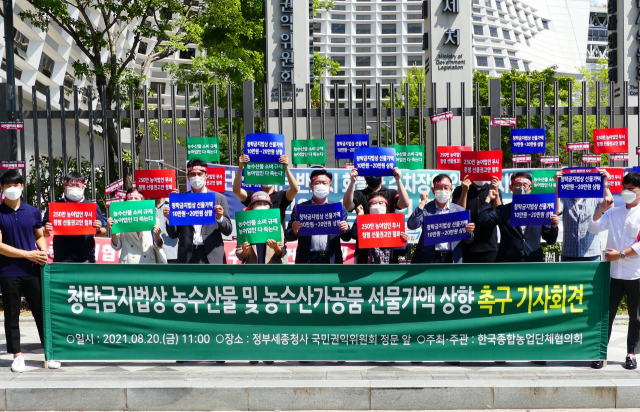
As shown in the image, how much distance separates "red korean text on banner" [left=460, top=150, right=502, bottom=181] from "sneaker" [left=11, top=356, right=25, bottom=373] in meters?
4.74

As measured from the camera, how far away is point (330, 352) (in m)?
5.68

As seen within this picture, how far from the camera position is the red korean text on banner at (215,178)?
768cm

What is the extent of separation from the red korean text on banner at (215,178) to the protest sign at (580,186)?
3.93 meters

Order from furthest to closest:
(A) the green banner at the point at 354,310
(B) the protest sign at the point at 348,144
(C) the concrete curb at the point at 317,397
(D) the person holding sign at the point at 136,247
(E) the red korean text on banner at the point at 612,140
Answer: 1. (E) the red korean text on banner at the point at 612,140
2. (B) the protest sign at the point at 348,144
3. (D) the person holding sign at the point at 136,247
4. (A) the green banner at the point at 354,310
5. (C) the concrete curb at the point at 317,397

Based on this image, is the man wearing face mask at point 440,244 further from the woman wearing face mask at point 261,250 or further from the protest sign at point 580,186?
the woman wearing face mask at point 261,250

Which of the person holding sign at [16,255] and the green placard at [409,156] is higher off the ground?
the green placard at [409,156]

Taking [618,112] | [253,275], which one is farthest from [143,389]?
[618,112]

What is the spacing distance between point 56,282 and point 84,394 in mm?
1163

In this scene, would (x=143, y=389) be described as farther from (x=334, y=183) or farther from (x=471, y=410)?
(x=334, y=183)

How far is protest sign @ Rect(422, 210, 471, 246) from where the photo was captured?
225 inches

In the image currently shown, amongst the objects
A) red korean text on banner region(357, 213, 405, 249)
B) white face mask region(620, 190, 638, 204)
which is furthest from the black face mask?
white face mask region(620, 190, 638, 204)

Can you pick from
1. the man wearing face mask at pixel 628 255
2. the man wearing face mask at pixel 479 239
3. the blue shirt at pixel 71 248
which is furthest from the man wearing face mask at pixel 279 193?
the man wearing face mask at pixel 628 255

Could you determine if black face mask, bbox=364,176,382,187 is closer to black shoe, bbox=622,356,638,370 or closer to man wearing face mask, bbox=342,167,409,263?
man wearing face mask, bbox=342,167,409,263

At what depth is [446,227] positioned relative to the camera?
18.8ft
